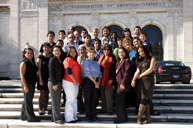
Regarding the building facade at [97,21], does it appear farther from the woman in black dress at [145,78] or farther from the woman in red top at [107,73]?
the woman in black dress at [145,78]

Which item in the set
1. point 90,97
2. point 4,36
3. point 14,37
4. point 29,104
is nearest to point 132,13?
point 14,37

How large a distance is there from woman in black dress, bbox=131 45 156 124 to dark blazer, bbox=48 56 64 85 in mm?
2226

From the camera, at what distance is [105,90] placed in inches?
270

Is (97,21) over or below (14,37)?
over

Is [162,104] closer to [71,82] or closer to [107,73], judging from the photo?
[107,73]

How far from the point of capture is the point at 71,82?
634 centimetres

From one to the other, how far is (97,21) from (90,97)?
1714 cm

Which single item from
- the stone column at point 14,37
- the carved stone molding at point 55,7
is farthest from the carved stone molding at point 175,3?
the stone column at point 14,37

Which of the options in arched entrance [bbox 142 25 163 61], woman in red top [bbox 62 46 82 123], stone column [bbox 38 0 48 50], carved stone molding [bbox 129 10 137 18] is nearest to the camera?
woman in red top [bbox 62 46 82 123]

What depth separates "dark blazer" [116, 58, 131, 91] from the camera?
630 cm

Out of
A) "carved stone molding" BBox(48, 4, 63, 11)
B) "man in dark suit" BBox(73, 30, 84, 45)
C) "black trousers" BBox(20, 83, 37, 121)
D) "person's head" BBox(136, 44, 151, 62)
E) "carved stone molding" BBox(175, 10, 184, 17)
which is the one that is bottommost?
"black trousers" BBox(20, 83, 37, 121)

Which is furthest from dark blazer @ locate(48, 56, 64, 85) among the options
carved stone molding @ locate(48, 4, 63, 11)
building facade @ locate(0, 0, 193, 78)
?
carved stone molding @ locate(48, 4, 63, 11)

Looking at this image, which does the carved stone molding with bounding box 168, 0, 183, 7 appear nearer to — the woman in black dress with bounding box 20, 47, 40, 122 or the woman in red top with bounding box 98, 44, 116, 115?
the woman in red top with bounding box 98, 44, 116, 115

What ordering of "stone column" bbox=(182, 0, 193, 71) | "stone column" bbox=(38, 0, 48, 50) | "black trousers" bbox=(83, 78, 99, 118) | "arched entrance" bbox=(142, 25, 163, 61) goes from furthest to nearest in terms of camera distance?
1. "stone column" bbox=(38, 0, 48, 50)
2. "arched entrance" bbox=(142, 25, 163, 61)
3. "stone column" bbox=(182, 0, 193, 71)
4. "black trousers" bbox=(83, 78, 99, 118)
